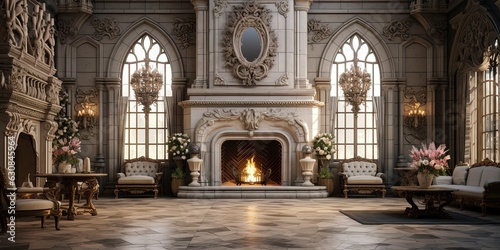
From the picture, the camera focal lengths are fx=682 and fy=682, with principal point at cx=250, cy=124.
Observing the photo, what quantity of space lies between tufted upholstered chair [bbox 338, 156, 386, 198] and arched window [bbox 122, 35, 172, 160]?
14.9ft

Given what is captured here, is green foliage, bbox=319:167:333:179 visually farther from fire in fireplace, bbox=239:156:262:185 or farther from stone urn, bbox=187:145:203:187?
stone urn, bbox=187:145:203:187

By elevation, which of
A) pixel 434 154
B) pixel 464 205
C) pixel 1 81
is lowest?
pixel 464 205

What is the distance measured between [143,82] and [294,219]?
7.83m

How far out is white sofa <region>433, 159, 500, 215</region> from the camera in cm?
1122

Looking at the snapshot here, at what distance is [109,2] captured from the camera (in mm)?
17016

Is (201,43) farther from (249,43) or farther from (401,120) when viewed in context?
(401,120)

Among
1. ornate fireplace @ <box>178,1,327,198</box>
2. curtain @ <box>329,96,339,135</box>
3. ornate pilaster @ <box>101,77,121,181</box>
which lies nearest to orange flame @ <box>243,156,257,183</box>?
ornate fireplace @ <box>178,1,327,198</box>

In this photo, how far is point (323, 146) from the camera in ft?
52.1

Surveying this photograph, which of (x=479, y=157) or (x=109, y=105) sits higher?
(x=109, y=105)

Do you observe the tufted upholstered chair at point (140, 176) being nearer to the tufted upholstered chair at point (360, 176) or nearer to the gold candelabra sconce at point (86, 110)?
the gold candelabra sconce at point (86, 110)

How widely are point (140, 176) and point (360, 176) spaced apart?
519 centimetres

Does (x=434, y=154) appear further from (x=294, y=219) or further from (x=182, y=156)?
(x=182, y=156)

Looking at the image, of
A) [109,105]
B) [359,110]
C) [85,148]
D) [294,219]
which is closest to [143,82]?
[109,105]

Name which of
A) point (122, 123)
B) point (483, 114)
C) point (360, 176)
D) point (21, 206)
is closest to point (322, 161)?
point (360, 176)
